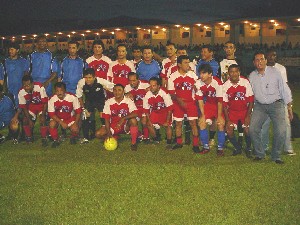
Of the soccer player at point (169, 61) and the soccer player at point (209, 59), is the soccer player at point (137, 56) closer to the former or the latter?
the soccer player at point (169, 61)

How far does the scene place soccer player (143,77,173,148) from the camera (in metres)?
8.66

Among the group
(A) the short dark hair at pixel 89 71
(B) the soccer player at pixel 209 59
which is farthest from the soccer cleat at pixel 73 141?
(B) the soccer player at pixel 209 59

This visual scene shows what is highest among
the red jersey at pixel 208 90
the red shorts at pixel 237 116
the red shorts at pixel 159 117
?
the red jersey at pixel 208 90

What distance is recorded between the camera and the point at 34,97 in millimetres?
9406

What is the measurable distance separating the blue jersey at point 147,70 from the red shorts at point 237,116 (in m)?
2.30

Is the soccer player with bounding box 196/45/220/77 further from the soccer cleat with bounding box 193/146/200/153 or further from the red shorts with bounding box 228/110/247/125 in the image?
the soccer cleat with bounding box 193/146/200/153

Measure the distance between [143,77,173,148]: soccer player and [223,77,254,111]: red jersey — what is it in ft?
4.41

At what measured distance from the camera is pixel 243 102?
25.2 ft

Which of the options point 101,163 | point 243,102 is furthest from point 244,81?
point 101,163

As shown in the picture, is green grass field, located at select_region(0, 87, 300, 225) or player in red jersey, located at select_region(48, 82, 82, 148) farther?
player in red jersey, located at select_region(48, 82, 82, 148)

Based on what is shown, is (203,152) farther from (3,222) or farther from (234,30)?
(234,30)

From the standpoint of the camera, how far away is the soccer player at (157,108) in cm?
866

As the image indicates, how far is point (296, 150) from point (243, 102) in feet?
4.81

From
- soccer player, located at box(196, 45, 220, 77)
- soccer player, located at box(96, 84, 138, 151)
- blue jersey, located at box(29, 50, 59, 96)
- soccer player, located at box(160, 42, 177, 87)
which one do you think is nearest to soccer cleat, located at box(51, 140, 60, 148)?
soccer player, located at box(96, 84, 138, 151)
